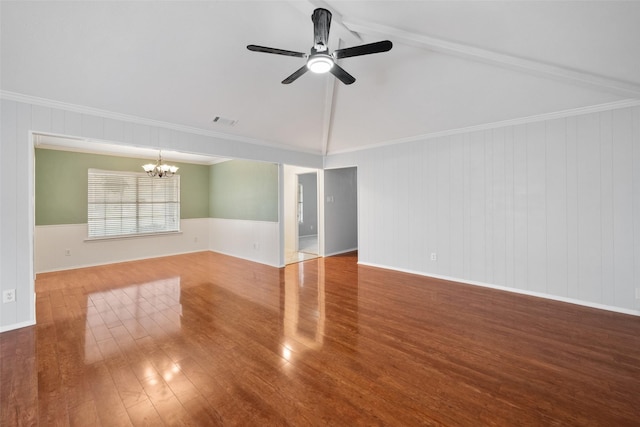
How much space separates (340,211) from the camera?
23.0 ft

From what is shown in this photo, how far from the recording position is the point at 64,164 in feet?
18.2

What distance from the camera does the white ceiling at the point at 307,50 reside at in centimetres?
235

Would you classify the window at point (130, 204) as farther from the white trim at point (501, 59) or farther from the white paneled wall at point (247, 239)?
the white trim at point (501, 59)

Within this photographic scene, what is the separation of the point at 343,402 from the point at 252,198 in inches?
204

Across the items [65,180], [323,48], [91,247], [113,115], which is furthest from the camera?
[91,247]

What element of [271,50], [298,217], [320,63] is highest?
[271,50]

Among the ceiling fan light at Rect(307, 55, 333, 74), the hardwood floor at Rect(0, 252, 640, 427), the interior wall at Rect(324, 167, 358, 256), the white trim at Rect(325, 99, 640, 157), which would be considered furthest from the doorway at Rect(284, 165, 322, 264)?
the ceiling fan light at Rect(307, 55, 333, 74)

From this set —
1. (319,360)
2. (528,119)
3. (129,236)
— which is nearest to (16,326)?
(319,360)

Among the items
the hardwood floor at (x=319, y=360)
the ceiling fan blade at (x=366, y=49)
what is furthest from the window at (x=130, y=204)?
the ceiling fan blade at (x=366, y=49)

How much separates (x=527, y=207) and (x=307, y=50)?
12.2ft

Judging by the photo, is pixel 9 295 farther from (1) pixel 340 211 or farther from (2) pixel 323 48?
(1) pixel 340 211

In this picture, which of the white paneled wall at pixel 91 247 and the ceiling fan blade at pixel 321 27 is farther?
the white paneled wall at pixel 91 247

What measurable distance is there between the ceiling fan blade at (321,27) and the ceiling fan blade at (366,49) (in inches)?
5.6

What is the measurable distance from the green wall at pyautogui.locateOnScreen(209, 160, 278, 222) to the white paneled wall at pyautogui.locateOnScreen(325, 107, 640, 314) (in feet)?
7.74
